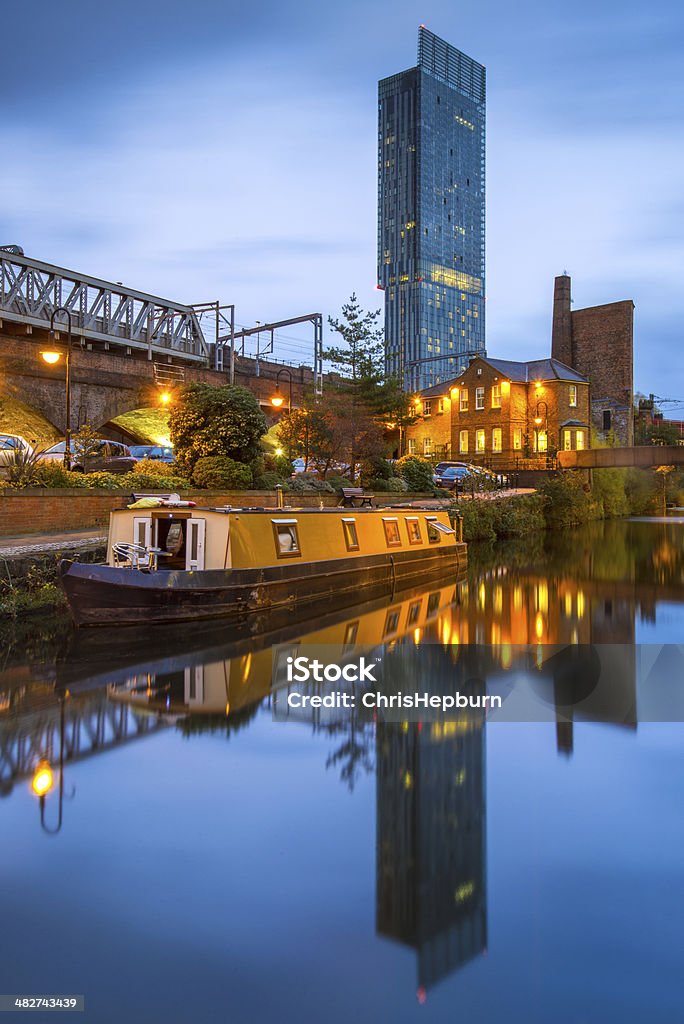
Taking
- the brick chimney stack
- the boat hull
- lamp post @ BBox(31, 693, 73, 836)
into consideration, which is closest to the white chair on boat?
the boat hull

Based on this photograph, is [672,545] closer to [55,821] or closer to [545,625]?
[545,625]

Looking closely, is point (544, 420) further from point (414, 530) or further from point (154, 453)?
point (414, 530)

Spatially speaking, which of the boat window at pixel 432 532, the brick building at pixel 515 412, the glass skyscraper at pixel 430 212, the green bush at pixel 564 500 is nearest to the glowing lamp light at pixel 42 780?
the boat window at pixel 432 532

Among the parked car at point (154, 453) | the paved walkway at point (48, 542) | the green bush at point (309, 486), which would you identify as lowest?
the paved walkway at point (48, 542)

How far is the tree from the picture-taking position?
2155 cm

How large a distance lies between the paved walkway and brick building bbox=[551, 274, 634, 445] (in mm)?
47566

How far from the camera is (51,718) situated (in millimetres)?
7762

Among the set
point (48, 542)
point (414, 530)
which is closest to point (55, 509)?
point (48, 542)

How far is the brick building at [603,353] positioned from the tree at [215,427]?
40.3 metres

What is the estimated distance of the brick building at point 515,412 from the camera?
51.0m

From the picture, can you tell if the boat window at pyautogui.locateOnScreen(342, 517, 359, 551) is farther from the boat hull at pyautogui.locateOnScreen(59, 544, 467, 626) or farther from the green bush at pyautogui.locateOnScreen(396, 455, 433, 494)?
the green bush at pyautogui.locateOnScreen(396, 455, 433, 494)

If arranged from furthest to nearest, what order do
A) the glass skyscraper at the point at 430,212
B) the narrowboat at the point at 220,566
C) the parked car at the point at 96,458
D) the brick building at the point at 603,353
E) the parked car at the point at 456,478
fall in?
the glass skyscraper at the point at 430,212, the brick building at the point at 603,353, the parked car at the point at 456,478, the parked car at the point at 96,458, the narrowboat at the point at 220,566

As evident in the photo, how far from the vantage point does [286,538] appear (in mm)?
14742

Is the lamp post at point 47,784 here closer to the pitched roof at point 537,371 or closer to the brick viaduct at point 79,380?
the brick viaduct at point 79,380
